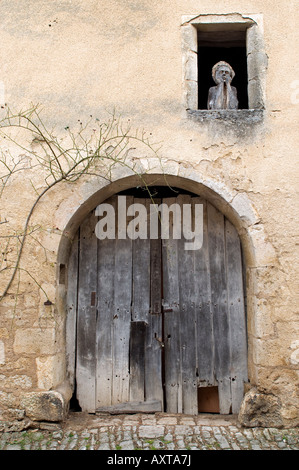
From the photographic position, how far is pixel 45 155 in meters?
3.24

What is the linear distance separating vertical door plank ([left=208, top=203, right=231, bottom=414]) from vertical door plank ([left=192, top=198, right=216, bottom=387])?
0.04 meters

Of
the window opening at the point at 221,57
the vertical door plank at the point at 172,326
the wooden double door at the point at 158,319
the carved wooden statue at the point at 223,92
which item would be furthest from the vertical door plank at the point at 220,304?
the window opening at the point at 221,57

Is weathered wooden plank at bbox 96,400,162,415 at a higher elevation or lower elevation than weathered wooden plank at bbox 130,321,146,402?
lower

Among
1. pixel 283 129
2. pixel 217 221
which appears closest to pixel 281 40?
pixel 283 129

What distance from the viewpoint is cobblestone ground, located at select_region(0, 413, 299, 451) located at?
9.04ft

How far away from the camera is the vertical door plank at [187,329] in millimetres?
3414

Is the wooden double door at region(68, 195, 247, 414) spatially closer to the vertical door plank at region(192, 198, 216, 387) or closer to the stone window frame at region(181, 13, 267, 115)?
the vertical door plank at region(192, 198, 216, 387)

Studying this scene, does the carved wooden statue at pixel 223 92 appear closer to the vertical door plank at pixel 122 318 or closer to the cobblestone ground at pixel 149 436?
the vertical door plank at pixel 122 318

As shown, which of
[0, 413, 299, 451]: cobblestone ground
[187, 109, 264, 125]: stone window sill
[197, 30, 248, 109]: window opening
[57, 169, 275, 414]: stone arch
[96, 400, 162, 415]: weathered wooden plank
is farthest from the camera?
[197, 30, 248, 109]: window opening

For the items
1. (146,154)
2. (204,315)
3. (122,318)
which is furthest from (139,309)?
(146,154)

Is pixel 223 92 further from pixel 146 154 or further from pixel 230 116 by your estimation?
pixel 146 154

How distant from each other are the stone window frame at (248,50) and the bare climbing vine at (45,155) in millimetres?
599

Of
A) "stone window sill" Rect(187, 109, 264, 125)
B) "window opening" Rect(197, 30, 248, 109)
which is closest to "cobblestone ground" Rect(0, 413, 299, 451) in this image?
"stone window sill" Rect(187, 109, 264, 125)

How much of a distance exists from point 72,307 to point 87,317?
0.16 metres
